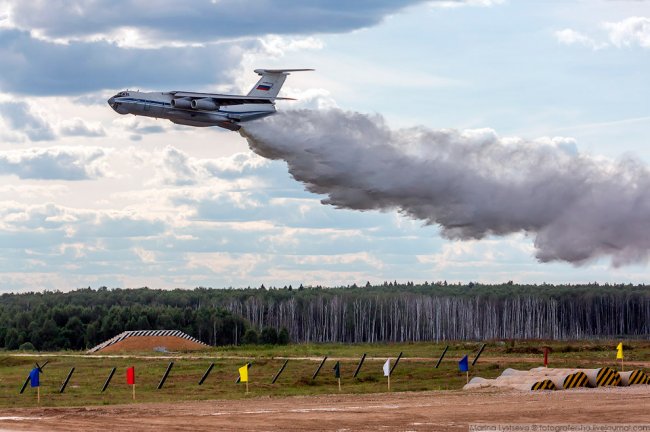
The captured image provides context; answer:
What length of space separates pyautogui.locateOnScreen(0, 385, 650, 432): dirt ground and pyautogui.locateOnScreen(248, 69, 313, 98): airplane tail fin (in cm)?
3642

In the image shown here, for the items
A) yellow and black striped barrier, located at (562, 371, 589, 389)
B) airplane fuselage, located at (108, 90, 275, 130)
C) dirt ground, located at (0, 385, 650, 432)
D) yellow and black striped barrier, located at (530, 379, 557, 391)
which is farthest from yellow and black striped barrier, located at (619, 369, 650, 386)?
airplane fuselage, located at (108, 90, 275, 130)

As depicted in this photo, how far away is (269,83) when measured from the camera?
7912 centimetres

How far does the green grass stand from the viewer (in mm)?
50938

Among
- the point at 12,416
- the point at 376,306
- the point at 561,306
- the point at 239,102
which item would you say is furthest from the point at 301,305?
the point at 12,416

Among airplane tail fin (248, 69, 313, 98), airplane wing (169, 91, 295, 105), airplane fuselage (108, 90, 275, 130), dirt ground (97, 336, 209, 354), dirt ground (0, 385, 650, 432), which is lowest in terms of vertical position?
dirt ground (0, 385, 650, 432)

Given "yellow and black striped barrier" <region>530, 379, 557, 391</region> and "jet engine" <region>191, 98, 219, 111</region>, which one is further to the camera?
"jet engine" <region>191, 98, 219, 111</region>

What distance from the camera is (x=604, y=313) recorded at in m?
166

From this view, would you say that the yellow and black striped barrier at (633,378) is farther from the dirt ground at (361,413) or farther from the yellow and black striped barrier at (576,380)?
the yellow and black striped barrier at (576,380)

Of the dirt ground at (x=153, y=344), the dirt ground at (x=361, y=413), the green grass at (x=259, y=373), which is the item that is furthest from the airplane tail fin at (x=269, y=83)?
the dirt ground at (x=361, y=413)

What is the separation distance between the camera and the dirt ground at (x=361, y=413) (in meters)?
34.4

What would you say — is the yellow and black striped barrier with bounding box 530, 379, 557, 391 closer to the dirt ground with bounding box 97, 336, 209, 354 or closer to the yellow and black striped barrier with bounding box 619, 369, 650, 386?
the yellow and black striped barrier with bounding box 619, 369, 650, 386

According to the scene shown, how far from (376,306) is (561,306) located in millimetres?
29311

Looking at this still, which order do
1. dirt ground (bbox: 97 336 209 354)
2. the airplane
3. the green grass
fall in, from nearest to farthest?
the green grass, the airplane, dirt ground (bbox: 97 336 209 354)

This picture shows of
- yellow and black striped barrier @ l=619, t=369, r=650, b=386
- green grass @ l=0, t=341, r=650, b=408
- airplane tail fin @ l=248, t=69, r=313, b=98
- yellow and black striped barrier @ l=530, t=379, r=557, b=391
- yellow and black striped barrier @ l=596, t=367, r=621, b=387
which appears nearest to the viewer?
yellow and black striped barrier @ l=530, t=379, r=557, b=391
